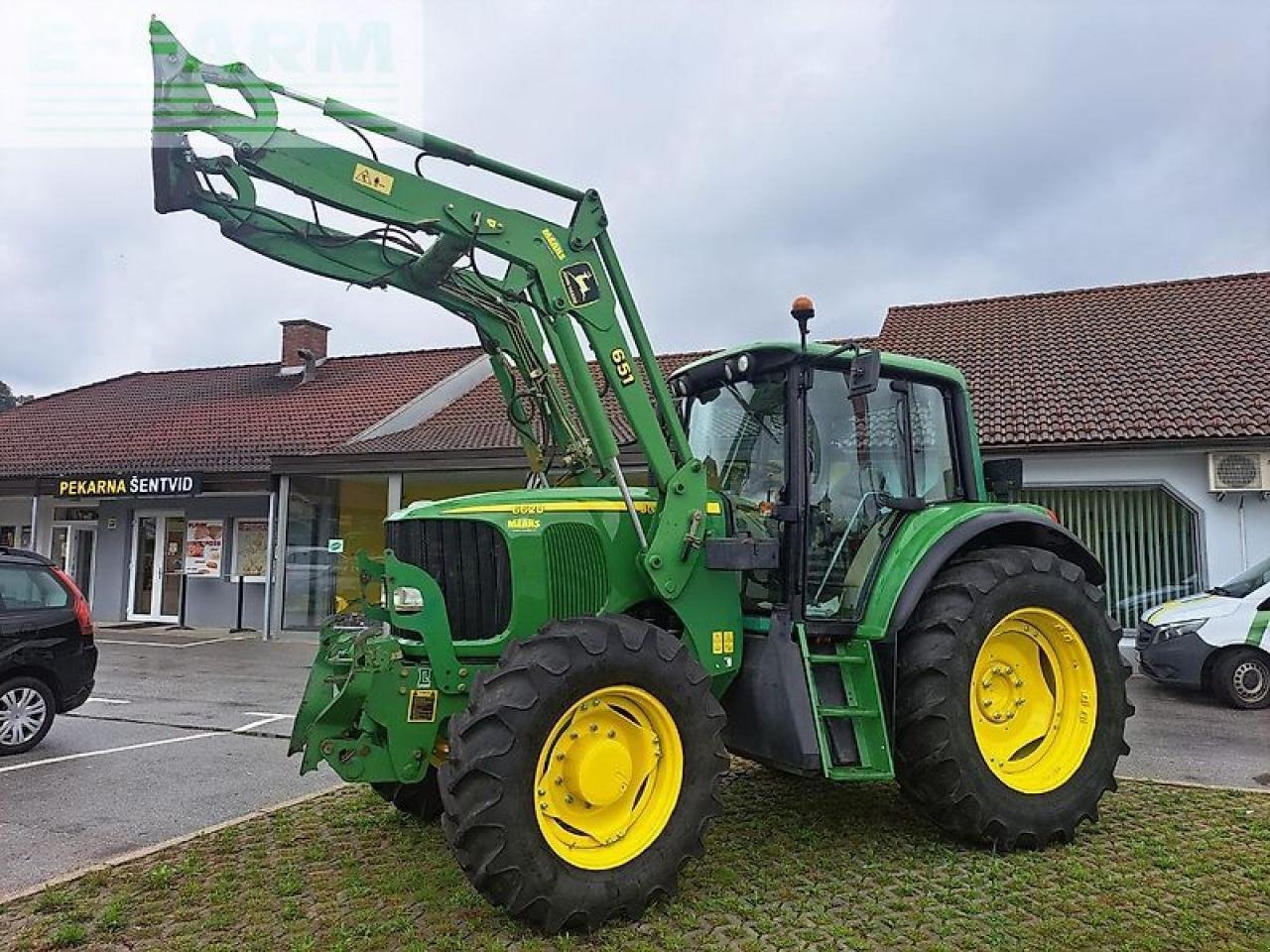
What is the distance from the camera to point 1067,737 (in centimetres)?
498

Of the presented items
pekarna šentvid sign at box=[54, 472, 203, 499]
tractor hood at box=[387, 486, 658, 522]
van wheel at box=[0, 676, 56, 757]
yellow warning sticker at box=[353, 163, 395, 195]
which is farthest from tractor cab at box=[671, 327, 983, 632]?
pekarna šentvid sign at box=[54, 472, 203, 499]

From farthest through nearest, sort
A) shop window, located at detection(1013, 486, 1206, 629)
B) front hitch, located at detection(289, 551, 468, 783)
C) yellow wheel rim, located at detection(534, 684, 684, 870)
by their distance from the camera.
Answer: shop window, located at detection(1013, 486, 1206, 629) → front hitch, located at detection(289, 551, 468, 783) → yellow wheel rim, located at detection(534, 684, 684, 870)

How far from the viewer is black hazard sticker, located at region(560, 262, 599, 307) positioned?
454cm

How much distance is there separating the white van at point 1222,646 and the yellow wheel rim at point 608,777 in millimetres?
7791

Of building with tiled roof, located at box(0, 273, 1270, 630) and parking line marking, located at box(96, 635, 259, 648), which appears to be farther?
parking line marking, located at box(96, 635, 259, 648)

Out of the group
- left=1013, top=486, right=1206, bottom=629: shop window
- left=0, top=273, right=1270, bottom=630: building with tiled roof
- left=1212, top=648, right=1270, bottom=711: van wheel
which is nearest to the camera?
left=1212, top=648, right=1270, bottom=711: van wheel

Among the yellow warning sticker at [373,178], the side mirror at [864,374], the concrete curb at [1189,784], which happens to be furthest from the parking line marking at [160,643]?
the side mirror at [864,374]

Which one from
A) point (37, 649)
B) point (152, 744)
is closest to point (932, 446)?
point (152, 744)

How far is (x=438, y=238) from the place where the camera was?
14.7 feet

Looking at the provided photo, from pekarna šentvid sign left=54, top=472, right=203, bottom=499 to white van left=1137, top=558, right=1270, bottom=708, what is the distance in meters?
14.6

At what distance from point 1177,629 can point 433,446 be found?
10806mm

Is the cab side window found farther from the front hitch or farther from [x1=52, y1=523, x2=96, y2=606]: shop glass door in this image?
[x1=52, y1=523, x2=96, y2=606]: shop glass door

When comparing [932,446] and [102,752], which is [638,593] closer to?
[932,446]

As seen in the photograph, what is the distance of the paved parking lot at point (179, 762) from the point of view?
5367mm
